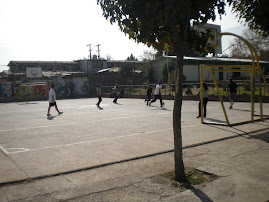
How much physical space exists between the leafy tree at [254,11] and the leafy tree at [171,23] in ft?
11.7

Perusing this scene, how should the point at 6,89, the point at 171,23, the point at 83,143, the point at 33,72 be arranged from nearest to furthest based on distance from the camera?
the point at 171,23, the point at 83,143, the point at 6,89, the point at 33,72

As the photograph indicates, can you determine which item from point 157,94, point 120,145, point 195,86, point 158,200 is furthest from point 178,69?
point 195,86

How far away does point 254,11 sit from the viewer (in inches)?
351

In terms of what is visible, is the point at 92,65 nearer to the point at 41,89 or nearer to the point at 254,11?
the point at 41,89

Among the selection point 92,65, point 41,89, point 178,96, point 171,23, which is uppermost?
point 92,65

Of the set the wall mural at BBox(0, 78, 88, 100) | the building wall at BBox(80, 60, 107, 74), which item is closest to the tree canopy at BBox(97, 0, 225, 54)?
the wall mural at BBox(0, 78, 88, 100)

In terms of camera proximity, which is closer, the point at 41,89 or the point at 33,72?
the point at 41,89

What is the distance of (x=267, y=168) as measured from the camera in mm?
5047

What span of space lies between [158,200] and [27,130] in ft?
24.6

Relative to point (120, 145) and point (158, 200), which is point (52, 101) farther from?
point (158, 200)

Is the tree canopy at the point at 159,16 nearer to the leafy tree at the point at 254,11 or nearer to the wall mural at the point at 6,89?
the leafy tree at the point at 254,11

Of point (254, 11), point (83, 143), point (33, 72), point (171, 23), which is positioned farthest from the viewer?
point (33, 72)

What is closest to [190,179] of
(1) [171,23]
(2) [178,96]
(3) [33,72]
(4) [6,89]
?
(2) [178,96]

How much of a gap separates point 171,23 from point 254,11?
5.90m
